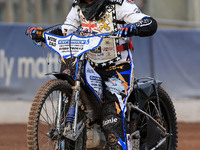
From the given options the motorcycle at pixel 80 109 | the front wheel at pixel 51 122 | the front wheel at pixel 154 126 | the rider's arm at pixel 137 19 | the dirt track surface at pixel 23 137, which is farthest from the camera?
the dirt track surface at pixel 23 137

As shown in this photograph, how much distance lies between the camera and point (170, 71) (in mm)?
10945

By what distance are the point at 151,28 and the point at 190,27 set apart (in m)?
8.80

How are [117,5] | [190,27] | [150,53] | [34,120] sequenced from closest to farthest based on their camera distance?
[34,120]
[117,5]
[150,53]
[190,27]

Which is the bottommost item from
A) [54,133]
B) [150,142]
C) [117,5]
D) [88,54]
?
[150,142]

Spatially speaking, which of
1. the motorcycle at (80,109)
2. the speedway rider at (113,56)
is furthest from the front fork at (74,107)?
the speedway rider at (113,56)

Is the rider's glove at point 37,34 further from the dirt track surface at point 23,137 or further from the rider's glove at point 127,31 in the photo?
the dirt track surface at point 23,137

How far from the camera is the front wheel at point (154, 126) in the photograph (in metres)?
5.75

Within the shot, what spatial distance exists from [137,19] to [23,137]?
3.99 meters

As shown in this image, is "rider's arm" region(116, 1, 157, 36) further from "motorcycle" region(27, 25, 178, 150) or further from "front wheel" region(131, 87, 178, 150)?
"front wheel" region(131, 87, 178, 150)

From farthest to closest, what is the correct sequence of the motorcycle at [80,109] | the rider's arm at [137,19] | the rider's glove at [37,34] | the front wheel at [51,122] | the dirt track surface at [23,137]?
the dirt track surface at [23,137], the rider's glove at [37,34], the rider's arm at [137,19], the motorcycle at [80,109], the front wheel at [51,122]

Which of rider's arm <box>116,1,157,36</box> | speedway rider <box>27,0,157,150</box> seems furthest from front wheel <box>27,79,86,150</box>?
rider's arm <box>116,1,157,36</box>

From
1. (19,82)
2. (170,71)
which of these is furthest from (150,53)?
(19,82)

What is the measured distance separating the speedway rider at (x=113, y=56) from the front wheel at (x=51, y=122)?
1.04 feet

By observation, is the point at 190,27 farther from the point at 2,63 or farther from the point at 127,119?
the point at 127,119
